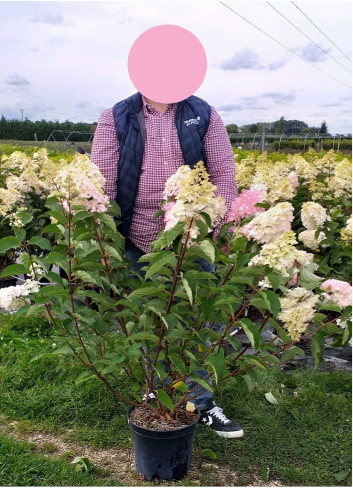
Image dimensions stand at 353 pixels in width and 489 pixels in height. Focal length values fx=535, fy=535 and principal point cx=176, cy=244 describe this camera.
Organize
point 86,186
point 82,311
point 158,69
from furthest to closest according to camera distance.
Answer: point 158,69 < point 82,311 < point 86,186

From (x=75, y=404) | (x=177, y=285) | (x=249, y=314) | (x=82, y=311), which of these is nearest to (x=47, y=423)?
(x=75, y=404)

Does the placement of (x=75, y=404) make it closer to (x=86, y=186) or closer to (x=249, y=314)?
(x=86, y=186)

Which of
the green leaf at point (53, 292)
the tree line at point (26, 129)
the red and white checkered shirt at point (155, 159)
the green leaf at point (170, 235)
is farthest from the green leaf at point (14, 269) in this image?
the tree line at point (26, 129)

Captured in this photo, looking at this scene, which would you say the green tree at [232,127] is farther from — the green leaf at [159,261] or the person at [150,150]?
the green leaf at [159,261]

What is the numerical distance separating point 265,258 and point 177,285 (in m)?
0.37

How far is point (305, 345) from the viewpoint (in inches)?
144

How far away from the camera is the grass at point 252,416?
7.52 feet

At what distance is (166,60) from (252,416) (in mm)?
1689

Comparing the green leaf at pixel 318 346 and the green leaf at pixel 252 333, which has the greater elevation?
the green leaf at pixel 252 333

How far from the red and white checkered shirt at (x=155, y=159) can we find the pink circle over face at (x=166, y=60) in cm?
22

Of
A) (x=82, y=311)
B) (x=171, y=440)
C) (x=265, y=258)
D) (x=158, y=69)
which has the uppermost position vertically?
(x=158, y=69)

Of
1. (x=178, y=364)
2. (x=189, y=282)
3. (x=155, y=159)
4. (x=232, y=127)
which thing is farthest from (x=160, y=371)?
(x=232, y=127)

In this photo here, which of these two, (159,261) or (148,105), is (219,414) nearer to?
(159,261)

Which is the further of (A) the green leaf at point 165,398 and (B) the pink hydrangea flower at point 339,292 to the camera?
(A) the green leaf at point 165,398
